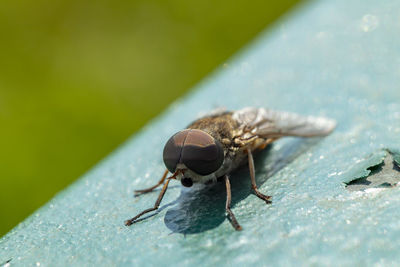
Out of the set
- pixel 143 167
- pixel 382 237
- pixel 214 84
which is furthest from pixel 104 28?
pixel 382 237

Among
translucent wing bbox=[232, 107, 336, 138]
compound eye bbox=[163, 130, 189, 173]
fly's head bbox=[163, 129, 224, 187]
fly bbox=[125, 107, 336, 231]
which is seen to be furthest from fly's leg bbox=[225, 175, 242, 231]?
translucent wing bbox=[232, 107, 336, 138]

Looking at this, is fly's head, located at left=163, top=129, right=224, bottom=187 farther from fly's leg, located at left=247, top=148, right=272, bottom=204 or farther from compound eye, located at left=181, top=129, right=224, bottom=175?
fly's leg, located at left=247, top=148, right=272, bottom=204

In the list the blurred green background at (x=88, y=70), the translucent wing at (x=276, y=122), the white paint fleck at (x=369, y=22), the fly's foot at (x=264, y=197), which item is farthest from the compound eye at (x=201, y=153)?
the blurred green background at (x=88, y=70)

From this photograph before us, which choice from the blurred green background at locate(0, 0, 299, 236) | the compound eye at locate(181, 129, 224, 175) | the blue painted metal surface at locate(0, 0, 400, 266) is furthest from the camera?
the blurred green background at locate(0, 0, 299, 236)

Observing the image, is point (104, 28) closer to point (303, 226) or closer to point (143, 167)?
point (143, 167)

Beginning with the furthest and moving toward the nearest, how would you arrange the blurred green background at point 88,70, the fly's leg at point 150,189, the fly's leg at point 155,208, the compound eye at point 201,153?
the blurred green background at point 88,70, the fly's leg at point 150,189, the compound eye at point 201,153, the fly's leg at point 155,208

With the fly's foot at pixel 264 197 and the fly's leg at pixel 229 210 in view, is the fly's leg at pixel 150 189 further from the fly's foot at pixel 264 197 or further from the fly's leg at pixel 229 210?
the fly's foot at pixel 264 197
